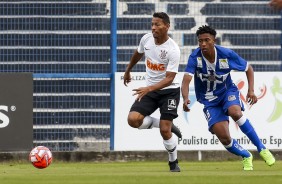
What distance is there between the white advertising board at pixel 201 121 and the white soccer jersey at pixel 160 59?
13.0 feet

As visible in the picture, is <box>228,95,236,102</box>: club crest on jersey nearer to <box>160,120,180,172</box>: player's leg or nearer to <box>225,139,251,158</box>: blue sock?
<box>225,139,251,158</box>: blue sock

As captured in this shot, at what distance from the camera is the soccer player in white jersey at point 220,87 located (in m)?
15.1

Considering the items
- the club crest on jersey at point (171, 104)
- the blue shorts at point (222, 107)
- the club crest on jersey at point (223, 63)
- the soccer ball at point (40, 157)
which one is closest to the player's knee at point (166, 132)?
the club crest on jersey at point (171, 104)

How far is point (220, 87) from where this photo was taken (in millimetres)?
15516

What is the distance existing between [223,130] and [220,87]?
59cm

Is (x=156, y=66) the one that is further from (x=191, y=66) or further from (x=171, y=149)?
(x=171, y=149)

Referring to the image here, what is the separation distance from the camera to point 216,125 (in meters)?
15.4

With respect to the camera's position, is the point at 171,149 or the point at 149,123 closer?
the point at 171,149

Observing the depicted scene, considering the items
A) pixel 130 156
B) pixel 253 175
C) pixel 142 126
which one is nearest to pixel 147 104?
pixel 142 126

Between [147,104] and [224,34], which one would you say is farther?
[224,34]

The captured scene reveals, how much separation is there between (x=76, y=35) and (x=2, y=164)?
2.54 metres

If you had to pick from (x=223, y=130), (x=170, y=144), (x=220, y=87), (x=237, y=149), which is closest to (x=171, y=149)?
(x=170, y=144)

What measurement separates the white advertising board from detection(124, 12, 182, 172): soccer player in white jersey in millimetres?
3866

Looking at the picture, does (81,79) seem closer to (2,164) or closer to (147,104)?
(2,164)
